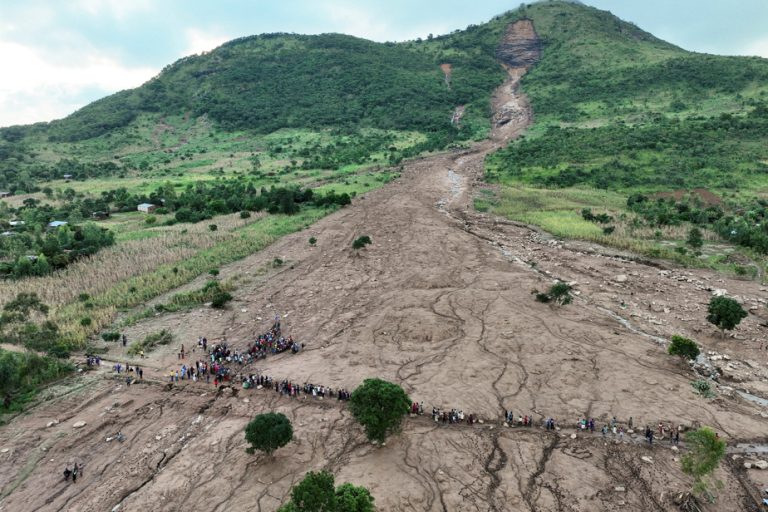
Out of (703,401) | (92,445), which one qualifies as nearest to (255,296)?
(92,445)

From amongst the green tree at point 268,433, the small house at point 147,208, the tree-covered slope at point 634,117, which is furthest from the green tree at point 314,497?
the small house at point 147,208

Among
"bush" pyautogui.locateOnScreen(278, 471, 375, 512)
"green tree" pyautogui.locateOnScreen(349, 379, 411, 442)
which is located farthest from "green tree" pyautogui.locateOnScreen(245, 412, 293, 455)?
"bush" pyautogui.locateOnScreen(278, 471, 375, 512)

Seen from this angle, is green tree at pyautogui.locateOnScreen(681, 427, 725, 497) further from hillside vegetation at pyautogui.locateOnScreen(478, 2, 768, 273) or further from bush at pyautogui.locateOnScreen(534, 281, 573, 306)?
hillside vegetation at pyautogui.locateOnScreen(478, 2, 768, 273)

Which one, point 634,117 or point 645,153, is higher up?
point 634,117

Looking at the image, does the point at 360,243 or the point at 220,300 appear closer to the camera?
the point at 220,300

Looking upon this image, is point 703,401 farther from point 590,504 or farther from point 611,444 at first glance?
point 590,504

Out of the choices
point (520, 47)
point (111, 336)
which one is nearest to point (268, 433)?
point (111, 336)

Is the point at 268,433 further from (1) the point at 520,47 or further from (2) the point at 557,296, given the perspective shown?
(1) the point at 520,47
